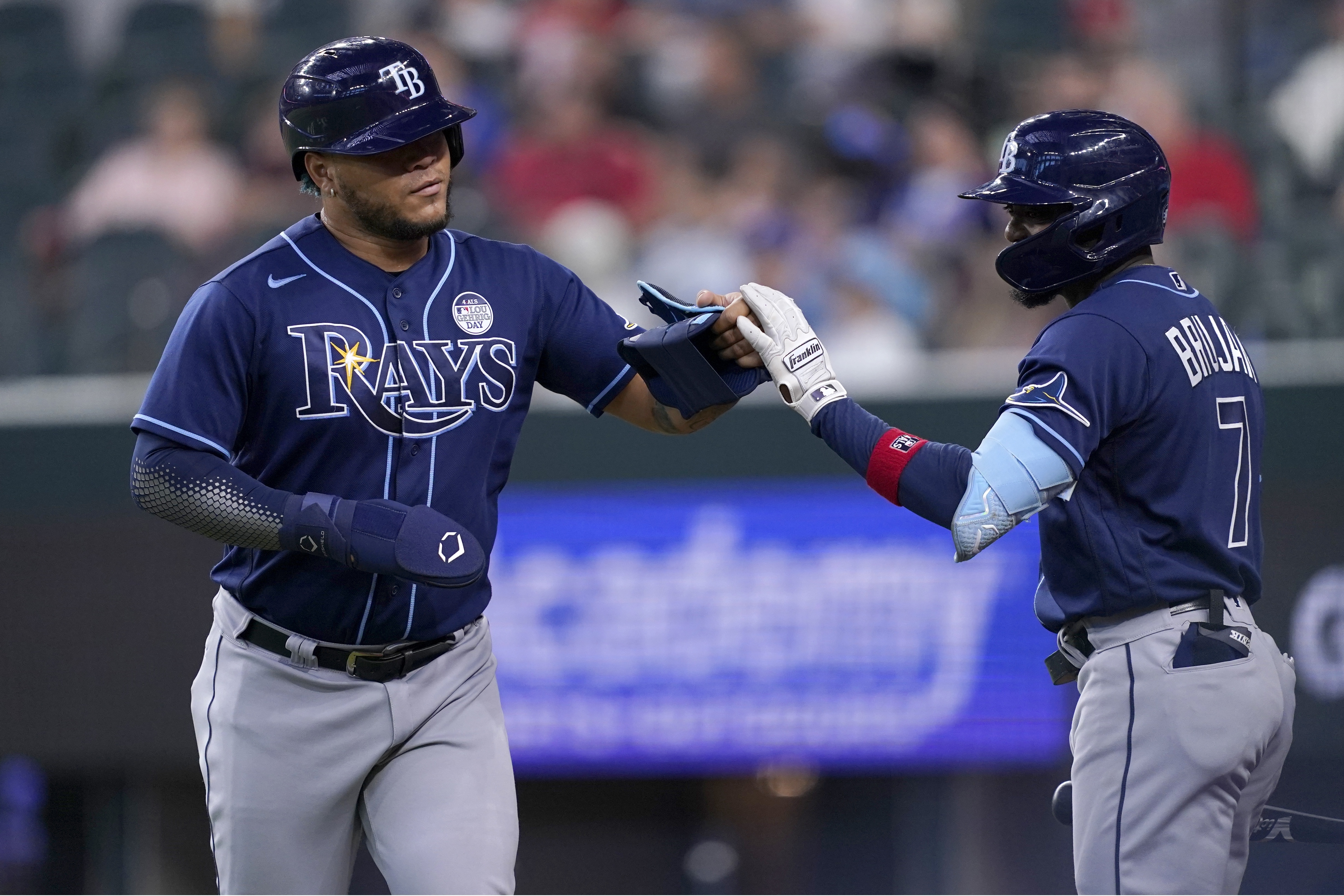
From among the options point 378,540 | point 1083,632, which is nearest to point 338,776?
point 378,540

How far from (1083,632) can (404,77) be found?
183 cm

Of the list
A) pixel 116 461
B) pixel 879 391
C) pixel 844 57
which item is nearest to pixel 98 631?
pixel 116 461

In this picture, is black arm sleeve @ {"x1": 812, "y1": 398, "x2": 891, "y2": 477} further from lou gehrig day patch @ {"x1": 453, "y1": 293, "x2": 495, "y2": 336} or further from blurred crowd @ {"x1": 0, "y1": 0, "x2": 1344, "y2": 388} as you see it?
blurred crowd @ {"x1": 0, "y1": 0, "x2": 1344, "y2": 388}

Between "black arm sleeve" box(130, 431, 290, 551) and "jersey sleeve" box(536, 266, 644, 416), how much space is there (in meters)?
0.74

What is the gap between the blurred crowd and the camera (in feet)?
21.2

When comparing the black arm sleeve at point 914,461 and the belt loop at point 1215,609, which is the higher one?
the black arm sleeve at point 914,461

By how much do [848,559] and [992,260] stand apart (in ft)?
5.24

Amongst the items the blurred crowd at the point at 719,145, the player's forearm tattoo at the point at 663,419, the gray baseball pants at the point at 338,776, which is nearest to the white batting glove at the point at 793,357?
the player's forearm tattoo at the point at 663,419

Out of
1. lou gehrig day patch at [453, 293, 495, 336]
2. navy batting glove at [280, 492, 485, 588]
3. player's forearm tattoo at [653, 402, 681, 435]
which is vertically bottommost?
navy batting glove at [280, 492, 485, 588]

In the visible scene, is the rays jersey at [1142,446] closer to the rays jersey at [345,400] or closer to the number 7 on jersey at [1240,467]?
the number 7 on jersey at [1240,467]

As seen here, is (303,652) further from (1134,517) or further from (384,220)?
(1134,517)

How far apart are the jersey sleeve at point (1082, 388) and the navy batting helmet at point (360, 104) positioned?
4.25ft

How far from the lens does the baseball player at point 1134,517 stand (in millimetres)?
2896

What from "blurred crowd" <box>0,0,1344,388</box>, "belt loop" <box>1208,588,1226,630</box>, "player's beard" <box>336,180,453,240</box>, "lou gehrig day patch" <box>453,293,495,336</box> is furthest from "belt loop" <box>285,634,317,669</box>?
"blurred crowd" <box>0,0,1344,388</box>
